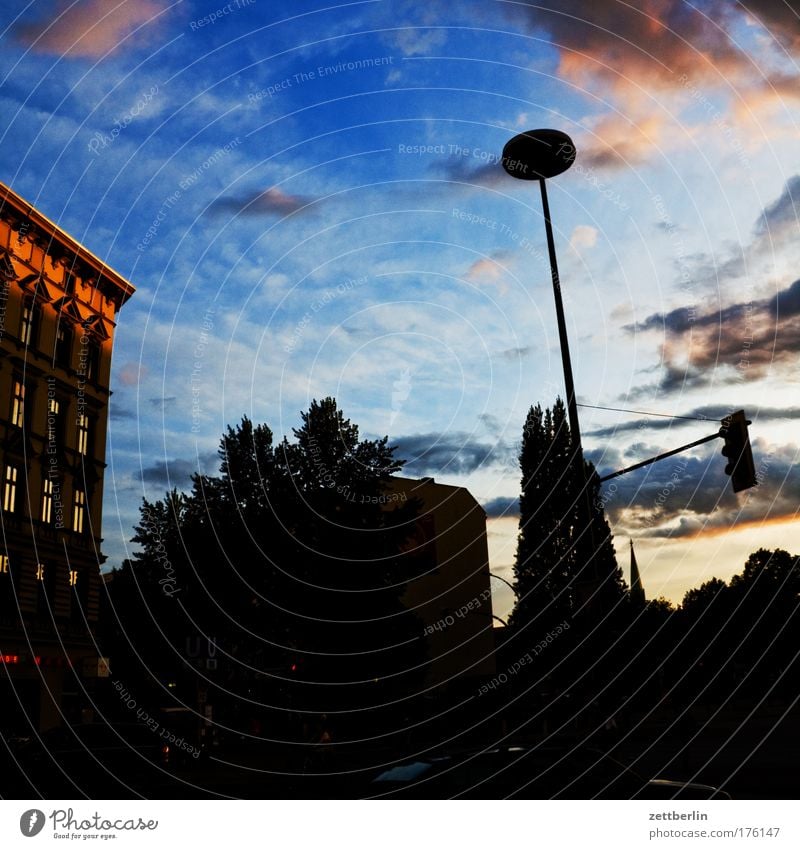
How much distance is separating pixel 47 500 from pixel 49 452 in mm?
2113

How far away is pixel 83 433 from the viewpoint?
3847 cm

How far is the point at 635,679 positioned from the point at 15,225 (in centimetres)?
4417

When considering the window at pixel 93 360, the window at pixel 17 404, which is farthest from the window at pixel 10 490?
the window at pixel 93 360

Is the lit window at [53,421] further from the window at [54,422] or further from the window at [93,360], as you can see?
the window at [93,360]

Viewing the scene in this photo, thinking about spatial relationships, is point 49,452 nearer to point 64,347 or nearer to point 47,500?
point 47,500

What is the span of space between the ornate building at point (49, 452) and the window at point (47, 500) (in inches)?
2.1

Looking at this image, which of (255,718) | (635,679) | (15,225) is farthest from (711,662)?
(15,225)

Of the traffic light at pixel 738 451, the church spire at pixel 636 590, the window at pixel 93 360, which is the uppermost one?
the window at pixel 93 360

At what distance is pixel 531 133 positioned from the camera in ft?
49.6

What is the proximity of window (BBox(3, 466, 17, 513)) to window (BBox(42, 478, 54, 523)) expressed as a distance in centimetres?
148

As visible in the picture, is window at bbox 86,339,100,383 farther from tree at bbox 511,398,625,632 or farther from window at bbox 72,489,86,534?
tree at bbox 511,398,625,632

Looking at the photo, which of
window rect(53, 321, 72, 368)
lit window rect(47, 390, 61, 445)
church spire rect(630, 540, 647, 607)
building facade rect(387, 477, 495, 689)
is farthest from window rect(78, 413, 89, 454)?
church spire rect(630, 540, 647, 607)

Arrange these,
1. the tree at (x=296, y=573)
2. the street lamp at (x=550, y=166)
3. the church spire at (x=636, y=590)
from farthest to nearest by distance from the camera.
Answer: the church spire at (x=636, y=590), the tree at (x=296, y=573), the street lamp at (x=550, y=166)

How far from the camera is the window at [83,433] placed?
3778 centimetres
